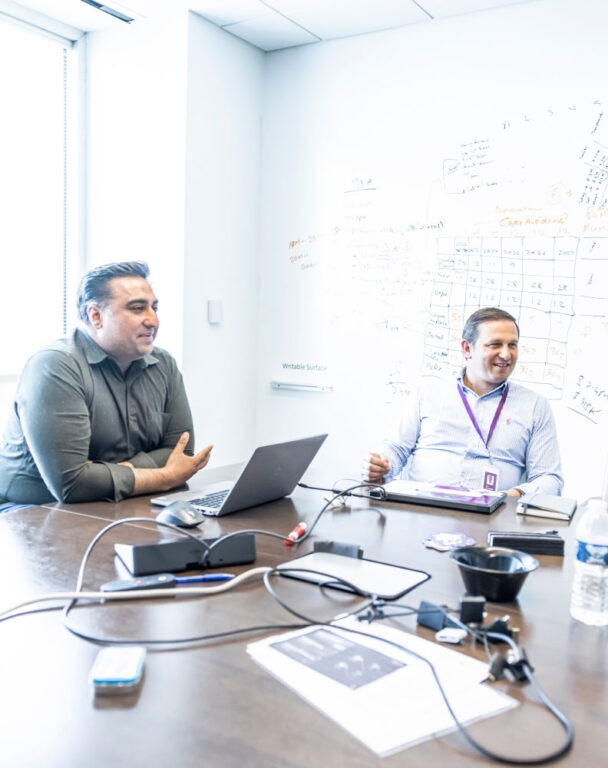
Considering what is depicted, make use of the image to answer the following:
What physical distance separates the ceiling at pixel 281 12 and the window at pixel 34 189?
181 millimetres

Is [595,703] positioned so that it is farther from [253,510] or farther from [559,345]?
[559,345]

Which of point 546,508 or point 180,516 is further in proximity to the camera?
point 546,508

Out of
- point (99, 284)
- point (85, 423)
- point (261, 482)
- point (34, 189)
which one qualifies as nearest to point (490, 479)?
point (261, 482)

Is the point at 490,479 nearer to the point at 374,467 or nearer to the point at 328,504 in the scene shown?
the point at 374,467

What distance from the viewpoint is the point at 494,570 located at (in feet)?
3.78

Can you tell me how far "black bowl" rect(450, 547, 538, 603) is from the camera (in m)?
1.13

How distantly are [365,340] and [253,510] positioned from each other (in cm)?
191

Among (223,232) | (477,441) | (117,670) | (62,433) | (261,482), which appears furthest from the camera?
(223,232)

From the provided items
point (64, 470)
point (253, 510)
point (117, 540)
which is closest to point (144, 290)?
point (64, 470)

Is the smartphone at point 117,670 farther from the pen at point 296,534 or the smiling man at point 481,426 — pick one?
the smiling man at point 481,426

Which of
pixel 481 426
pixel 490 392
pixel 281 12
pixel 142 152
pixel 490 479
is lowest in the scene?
pixel 490 479

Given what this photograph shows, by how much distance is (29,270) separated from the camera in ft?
11.1

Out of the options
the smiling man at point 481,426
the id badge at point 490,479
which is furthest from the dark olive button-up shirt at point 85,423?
the id badge at point 490,479

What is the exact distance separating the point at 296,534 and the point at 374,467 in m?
0.68
